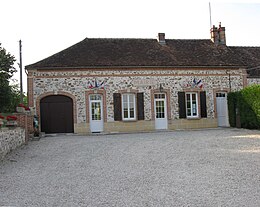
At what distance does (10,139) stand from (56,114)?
7.21 metres

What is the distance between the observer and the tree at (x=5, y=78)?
19.3m

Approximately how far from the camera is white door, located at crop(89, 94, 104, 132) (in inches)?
666

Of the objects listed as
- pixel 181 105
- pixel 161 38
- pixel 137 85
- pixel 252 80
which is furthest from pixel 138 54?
pixel 252 80

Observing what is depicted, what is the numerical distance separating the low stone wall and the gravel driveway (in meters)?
0.28

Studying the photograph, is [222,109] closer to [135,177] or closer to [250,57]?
[250,57]

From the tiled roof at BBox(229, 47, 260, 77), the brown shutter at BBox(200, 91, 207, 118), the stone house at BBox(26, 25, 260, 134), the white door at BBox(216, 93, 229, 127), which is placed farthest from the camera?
the tiled roof at BBox(229, 47, 260, 77)

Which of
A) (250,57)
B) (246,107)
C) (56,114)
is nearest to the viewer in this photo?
(246,107)

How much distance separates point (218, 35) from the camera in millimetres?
20656

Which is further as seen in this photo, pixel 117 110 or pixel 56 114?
pixel 117 110

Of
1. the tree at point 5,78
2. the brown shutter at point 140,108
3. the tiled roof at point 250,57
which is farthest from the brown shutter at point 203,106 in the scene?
the tree at point 5,78

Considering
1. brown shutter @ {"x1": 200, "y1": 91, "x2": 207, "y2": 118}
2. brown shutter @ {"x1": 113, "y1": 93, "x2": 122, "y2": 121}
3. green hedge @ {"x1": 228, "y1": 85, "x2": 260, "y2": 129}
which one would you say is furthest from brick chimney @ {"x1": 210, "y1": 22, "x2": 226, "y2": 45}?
brown shutter @ {"x1": 113, "y1": 93, "x2": 122, "y2": 121}

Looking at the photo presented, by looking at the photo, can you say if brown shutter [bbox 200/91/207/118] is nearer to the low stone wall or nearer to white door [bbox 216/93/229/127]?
white door [bbox 216/93/229/127]

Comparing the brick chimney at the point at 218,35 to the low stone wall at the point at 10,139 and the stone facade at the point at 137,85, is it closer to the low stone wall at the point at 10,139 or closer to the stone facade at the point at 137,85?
the stone facade at the point at 137,85

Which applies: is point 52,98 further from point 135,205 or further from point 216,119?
point 135,205
